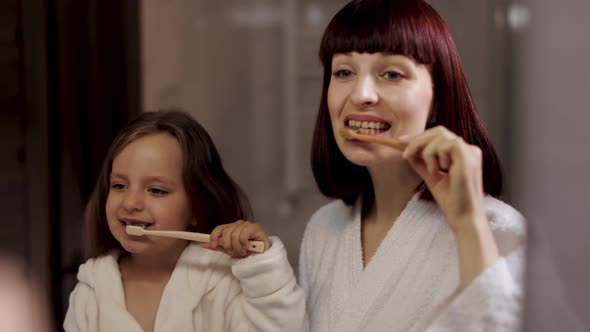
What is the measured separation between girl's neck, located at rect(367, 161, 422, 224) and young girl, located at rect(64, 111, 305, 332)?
0.16m

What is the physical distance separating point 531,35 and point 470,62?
26cm

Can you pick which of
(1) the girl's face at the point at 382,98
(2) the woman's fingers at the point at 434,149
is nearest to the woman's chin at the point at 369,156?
(1) the girl's face at the point at 382,98

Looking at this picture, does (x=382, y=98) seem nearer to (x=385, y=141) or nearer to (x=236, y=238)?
(x=385, y=141)

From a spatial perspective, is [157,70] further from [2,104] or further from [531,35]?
[531,35]

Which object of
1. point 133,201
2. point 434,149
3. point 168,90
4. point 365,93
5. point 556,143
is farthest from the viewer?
point 168,90

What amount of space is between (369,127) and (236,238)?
0.71 feet

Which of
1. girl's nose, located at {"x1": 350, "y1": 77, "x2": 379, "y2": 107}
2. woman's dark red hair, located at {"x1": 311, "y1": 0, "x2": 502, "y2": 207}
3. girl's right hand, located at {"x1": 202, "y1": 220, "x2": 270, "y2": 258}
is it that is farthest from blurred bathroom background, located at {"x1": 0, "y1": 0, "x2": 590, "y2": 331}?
girl's right hand, located at {"x1": 202, "y1": 220, "x2": 270, "y2": 258}

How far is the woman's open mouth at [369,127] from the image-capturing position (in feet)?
2.38

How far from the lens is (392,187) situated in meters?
0.84

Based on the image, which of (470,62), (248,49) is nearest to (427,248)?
(470,62)

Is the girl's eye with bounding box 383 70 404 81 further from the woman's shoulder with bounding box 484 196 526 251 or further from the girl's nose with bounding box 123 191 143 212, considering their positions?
the girl's nose with bounding box 123 191 143 212

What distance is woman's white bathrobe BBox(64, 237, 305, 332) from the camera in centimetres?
78

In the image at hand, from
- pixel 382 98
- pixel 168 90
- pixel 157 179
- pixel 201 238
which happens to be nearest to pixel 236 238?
pixel 201 238

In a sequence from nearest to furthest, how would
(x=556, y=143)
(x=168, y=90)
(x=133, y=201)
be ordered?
(x=556, y=143), (x=133, y=201), (x=168, y=90)
